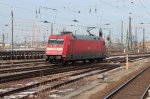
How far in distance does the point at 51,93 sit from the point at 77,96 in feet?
5.26

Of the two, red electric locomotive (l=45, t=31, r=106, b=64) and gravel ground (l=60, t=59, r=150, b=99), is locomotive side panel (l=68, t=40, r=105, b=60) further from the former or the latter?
gravel ground (l=60, t=59, r=150, b=99)

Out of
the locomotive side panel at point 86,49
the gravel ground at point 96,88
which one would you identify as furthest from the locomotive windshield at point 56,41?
the gravel ground at point 96,88

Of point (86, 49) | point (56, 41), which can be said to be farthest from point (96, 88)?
point (86, 49)

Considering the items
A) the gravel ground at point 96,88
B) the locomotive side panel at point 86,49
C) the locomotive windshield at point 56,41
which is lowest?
the gravel ground at point 96,88

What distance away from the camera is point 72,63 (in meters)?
43.4

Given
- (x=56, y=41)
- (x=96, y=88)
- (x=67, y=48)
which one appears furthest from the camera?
(x=56, y=41)

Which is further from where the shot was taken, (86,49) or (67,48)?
(86,49)

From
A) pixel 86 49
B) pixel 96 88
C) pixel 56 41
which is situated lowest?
pixel 96 88

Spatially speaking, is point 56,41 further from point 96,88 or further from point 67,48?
point 96,88

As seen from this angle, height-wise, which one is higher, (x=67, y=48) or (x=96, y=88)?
(x=67, y=48)

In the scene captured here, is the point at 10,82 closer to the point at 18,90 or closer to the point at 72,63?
the point at 18,90

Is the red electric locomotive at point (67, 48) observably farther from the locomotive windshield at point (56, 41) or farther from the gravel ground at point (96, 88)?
the gravel ground at point (96, 88)

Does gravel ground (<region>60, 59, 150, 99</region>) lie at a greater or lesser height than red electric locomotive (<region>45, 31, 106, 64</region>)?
lesser

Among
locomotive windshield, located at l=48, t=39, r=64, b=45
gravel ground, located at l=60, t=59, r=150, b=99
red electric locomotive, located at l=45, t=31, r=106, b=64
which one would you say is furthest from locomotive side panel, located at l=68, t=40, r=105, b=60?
gravel ground, located at l=60, t=59, r=150, b=99
